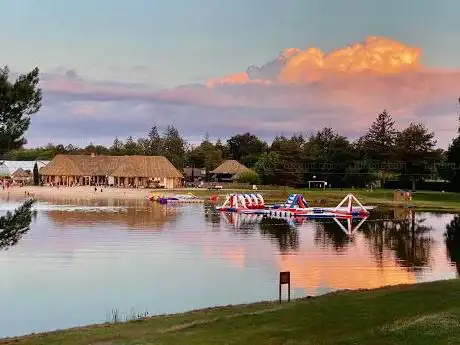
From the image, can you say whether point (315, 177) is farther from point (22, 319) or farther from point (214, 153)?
point (22, 319)

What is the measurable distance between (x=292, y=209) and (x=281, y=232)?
16.0 metres

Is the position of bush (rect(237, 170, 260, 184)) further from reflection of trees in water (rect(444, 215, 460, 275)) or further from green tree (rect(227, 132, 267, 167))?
reflection of trees in water (rect(444, 215, 460, 275))

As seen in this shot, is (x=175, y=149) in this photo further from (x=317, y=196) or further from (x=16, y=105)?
(x=16, y=105)

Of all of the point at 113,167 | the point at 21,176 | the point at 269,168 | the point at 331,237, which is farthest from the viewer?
the point at 21,176

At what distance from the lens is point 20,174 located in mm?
123250

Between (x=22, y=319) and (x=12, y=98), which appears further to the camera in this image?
A: (x=22, y=319)

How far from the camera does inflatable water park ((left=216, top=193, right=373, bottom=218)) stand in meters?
55.1

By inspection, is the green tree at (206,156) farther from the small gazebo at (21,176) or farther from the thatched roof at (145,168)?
the small gazebo at (21,176)

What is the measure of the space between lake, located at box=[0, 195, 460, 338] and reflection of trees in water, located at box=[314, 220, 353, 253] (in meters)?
0.07

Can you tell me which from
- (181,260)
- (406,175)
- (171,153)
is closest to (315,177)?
(406,175)

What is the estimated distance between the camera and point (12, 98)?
12.9 metres

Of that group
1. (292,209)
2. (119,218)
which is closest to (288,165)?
(292,209)

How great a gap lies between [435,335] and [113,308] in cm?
1063

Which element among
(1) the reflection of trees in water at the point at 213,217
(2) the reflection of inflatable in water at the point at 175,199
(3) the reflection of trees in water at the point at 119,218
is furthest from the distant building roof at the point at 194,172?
(3) the reflection of trees in water at the point at 119,218
